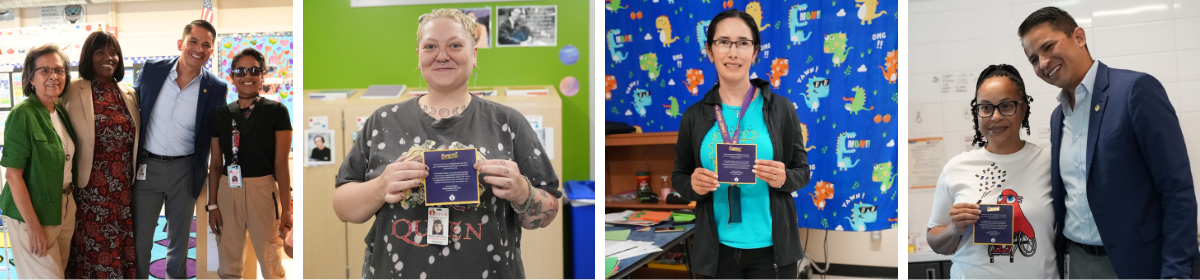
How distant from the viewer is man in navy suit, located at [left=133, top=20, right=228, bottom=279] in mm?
2318

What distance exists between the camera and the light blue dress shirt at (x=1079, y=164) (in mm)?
2064

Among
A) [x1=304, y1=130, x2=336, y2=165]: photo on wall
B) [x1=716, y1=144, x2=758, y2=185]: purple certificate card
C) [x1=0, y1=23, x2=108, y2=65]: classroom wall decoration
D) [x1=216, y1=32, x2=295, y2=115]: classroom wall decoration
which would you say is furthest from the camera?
[x1=0, y1=23, x2=108, y2=65]: classroom wall decoration

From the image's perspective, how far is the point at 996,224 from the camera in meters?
2.10

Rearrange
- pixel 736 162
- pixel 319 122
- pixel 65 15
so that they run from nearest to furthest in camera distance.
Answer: pixel 736 162
pixel 319 122
pixel 65 15

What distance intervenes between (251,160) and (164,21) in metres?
0.68

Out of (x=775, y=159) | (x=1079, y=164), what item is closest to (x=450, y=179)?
(x=775, y=159)

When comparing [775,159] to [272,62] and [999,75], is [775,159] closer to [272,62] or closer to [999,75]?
[999,75]

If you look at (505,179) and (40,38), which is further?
(40,38)

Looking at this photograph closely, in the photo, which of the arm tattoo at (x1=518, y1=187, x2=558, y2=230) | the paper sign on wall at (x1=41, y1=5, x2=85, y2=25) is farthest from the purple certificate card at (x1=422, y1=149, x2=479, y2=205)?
the paper sign on wall at (x1=41, y1=5, x2=85, y2=25)

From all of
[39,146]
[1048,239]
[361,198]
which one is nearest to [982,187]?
[1048,239]

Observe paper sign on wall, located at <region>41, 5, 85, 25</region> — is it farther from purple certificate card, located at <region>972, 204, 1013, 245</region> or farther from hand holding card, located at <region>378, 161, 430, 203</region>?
purple certificate card, located at <region>972, 204, 1013, 245</region>

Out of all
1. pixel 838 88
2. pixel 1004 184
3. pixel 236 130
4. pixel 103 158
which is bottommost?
pixel 1004 184

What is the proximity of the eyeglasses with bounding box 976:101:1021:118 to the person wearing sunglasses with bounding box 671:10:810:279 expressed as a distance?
648 mm

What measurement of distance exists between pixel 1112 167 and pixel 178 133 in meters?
3.32
